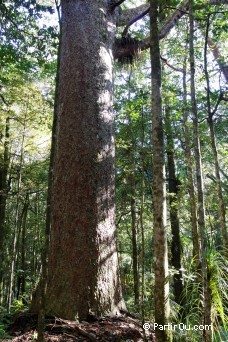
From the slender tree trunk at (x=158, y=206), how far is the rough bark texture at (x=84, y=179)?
36.6 inches

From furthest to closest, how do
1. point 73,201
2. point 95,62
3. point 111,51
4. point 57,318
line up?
point 111,51, point 95,62, point 73,201, point 57,318

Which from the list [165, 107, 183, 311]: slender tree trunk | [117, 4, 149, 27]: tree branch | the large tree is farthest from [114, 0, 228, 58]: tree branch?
[165, 107, 183, 311]: slender tree trunk

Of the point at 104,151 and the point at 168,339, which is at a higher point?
the point at 104,151

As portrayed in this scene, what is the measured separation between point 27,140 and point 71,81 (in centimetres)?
824

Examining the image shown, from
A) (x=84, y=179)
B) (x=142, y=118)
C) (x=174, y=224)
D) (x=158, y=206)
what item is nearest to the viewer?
(x=158, y=206)

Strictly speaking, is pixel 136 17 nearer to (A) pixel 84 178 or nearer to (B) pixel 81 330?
(A) pixel 84 178

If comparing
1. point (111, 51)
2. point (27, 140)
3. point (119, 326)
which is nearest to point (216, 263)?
point (119, 326)

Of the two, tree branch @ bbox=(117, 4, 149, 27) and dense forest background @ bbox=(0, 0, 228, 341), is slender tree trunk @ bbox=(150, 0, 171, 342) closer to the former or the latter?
dense forest background @ bbox=(0, 0, 228, 341)

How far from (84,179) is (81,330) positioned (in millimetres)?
1902

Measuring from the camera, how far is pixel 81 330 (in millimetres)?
3521

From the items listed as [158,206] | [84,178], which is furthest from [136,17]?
[158,206]

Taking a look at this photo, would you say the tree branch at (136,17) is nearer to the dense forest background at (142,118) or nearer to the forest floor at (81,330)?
the dense forest background at (142,118)

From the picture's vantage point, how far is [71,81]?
4.93 meters

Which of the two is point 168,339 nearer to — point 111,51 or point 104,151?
point 104,151
